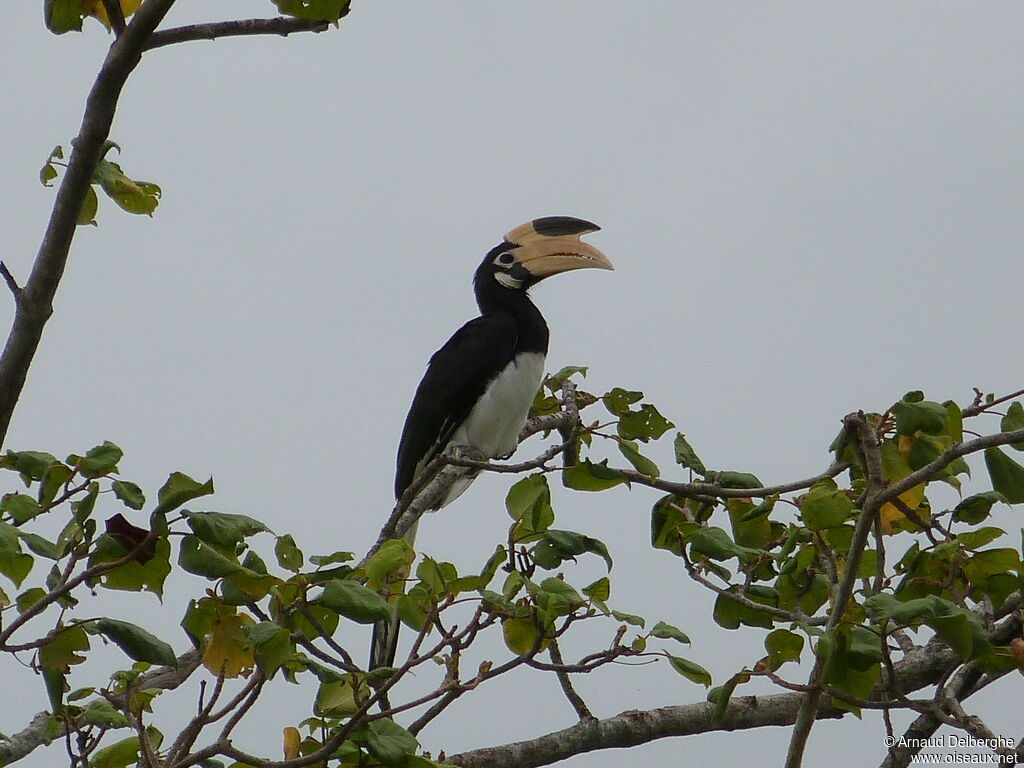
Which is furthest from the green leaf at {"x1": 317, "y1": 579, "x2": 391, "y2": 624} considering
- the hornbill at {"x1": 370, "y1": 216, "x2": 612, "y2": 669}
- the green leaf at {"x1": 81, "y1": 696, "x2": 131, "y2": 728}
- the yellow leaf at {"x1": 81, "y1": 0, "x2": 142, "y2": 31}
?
the hornbill at {"x1": 370, "y1": 216, "x2": 612, "y2": 669}

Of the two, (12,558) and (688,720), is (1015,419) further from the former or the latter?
(12,558)

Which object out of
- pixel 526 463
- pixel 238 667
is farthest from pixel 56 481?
pixel 526 463

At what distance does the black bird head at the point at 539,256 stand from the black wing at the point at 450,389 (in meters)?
0.50

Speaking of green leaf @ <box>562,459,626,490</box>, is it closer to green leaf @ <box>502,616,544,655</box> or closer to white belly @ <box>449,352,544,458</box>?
green leaf @ <box>502,616,544,655</box>

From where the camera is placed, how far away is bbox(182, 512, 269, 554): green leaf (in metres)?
1.93

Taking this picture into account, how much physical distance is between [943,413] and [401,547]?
1.03 m

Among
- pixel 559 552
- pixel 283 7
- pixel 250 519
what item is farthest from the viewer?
pixel 559 552

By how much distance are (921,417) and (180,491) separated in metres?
1.32

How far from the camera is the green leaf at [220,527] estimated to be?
1926 mm

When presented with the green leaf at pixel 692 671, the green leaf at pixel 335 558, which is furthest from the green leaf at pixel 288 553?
the green leaf at pixel 692 671

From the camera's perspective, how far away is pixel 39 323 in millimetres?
2035

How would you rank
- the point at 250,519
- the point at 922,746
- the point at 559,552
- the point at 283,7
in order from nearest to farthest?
1. the point at 283,7
2. the point at 250,519
3. the point at 559,552
4. the point at 922,746

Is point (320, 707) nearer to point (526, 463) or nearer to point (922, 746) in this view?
point (526, 463)

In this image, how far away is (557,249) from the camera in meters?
6.65
